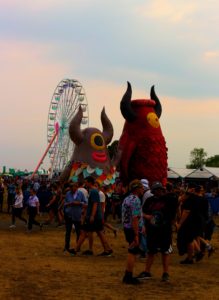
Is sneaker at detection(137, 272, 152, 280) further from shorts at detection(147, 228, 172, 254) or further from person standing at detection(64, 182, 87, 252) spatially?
person standing at detection(64, 182, 87, 252)

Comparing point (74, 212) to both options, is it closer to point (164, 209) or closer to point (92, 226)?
point (92, 226)

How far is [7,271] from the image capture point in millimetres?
8484

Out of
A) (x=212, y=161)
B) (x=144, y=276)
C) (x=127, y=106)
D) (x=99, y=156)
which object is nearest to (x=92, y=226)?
(x=144, y=276)

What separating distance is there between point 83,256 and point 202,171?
24.8m

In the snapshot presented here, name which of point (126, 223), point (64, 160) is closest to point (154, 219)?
point (126, 223)

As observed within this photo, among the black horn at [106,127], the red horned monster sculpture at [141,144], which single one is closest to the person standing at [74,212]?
the red horned monster sculpture at [141,144]

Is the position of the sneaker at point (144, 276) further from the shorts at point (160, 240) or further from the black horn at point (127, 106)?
the black horn at point (127, 106)

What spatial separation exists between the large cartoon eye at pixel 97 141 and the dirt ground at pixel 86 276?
37.6 feet

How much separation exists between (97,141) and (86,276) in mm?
15694

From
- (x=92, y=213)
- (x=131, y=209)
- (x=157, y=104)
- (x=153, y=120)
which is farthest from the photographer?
(x=157, y=104)

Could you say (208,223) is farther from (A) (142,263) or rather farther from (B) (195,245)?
(A) (142,263)

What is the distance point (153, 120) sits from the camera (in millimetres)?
23828

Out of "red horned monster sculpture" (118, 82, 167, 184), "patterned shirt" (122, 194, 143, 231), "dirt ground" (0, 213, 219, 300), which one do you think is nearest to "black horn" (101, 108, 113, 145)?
"red horned monster sculpture" (118, 82, 167, 184)

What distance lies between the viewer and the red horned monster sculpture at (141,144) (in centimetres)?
2308
